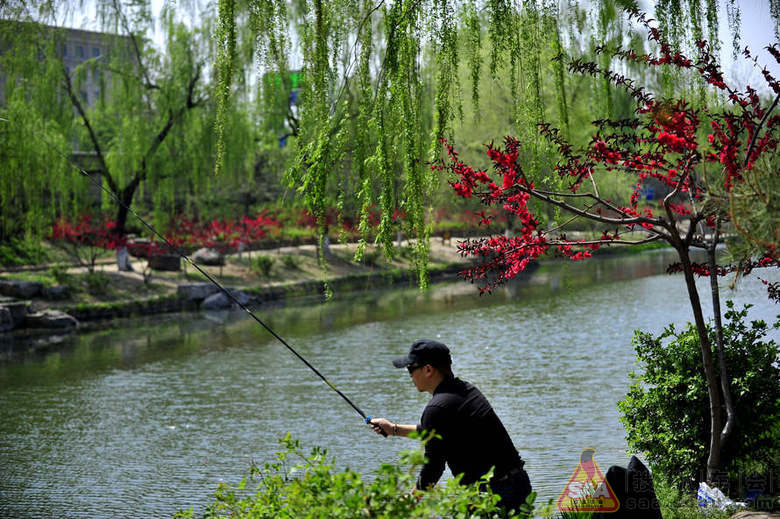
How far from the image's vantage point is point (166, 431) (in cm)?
937

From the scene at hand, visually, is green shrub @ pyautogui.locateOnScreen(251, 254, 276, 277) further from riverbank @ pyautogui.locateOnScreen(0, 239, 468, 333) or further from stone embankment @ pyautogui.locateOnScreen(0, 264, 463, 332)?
stone embankment @ pyautogui.locateOnScreen(0, 264, 463, 332)

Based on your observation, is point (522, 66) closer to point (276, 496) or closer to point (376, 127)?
point (376, 127)

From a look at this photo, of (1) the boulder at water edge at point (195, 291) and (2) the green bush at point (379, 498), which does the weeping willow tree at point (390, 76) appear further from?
(1) the boulder at water edge at point (195, 291)

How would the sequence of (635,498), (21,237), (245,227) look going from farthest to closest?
(245,227), (21,237), (635,498)

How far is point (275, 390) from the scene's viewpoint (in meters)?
11.4

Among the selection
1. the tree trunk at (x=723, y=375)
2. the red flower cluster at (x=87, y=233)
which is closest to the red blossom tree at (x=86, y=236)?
the red flower cluster at (x=87, y=233)

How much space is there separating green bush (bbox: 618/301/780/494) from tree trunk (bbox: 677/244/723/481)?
123 millimetres

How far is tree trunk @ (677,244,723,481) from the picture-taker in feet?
15.4

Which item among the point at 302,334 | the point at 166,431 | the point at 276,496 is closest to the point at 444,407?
the point at 276,496

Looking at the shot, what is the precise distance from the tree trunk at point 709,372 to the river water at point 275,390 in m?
0.66

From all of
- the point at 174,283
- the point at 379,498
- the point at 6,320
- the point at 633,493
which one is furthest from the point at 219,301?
the point at 379,498

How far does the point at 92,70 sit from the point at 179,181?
137 inches

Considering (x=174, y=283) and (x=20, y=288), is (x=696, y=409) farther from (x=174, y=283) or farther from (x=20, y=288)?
(x=174, y=283)

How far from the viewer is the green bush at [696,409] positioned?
16.2 ft
